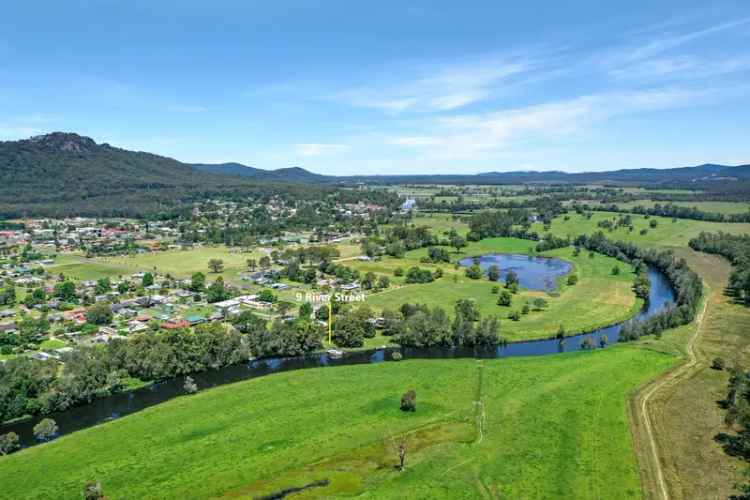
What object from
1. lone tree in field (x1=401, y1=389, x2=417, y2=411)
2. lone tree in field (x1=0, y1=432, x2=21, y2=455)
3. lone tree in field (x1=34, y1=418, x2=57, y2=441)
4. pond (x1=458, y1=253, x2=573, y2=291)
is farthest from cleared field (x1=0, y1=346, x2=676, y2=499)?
pond (x1=458, y1=253, x2=573, y2=291)

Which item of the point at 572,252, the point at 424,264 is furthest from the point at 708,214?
the point at 424,264

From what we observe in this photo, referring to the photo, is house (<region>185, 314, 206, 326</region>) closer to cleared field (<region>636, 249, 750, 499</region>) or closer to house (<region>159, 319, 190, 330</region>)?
house (<region>159, 319, 190, 330</region>)

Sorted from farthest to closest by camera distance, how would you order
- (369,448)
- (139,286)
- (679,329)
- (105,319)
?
(139,286) < (105,319) < (679,329) < (369,448)

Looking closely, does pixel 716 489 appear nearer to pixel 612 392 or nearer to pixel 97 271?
pixel 612 392

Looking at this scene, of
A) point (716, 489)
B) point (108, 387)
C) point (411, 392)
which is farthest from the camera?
point (108, 387)

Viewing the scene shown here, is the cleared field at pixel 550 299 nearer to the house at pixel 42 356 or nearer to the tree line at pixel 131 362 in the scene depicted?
the tree line at pixel 131 362

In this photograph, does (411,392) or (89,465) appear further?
(411,392)
